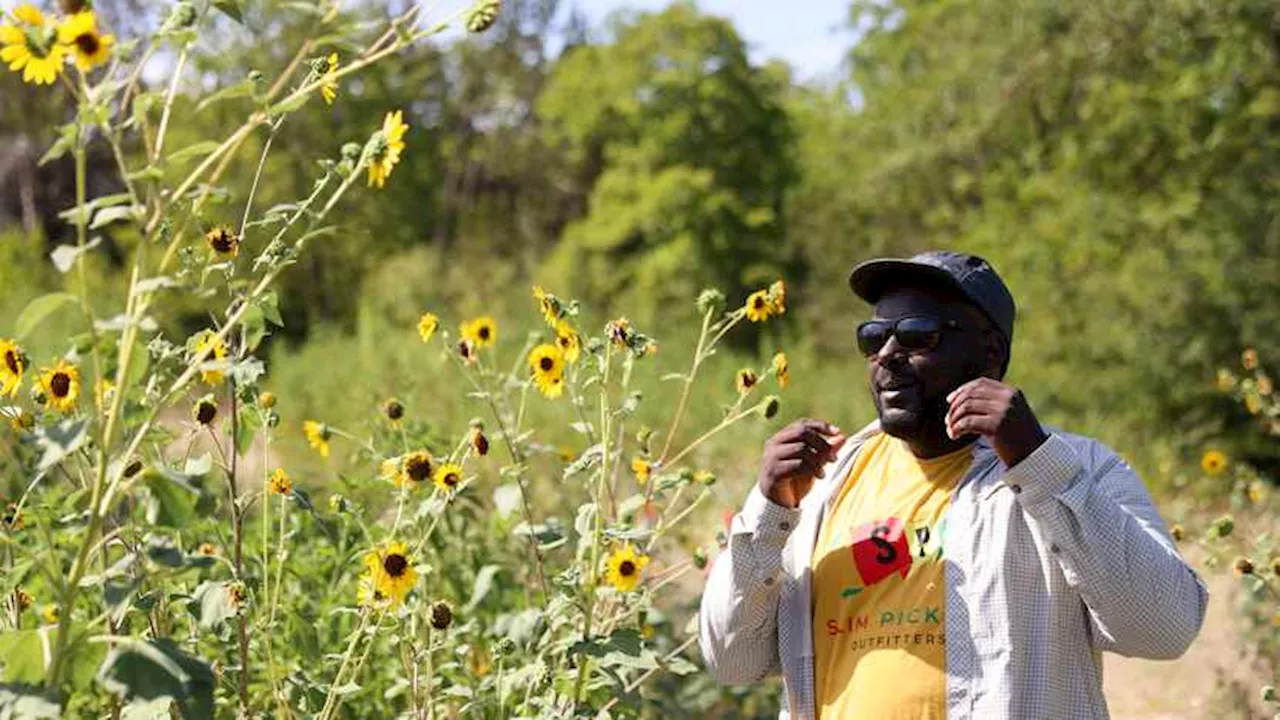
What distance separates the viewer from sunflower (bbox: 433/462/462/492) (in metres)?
2.59

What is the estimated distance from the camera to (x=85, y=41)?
1664 mm

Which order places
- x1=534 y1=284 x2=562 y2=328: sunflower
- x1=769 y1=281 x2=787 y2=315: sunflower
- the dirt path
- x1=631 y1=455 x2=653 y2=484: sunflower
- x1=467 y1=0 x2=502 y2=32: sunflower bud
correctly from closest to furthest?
x1=467 y1=0 x2=502 y2=32: sunflower bud, x1=534 y1=284 x2=562 y2=328: sunflower, x1=769 y1=281 x2=787 y2=315: sunflower, x1=631 y1=455 x2=653 y2=484: sunflower, the dirt path

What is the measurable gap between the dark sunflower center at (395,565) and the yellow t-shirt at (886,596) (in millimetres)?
586

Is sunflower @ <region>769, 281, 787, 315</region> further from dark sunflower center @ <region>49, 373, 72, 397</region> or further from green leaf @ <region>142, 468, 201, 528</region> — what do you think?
green leaf @ <region>142, 468, 201, 528</region>

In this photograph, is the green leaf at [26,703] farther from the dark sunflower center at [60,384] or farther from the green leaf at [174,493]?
the dark sunflower center at [60,384]

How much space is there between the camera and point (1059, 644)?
2.29 metres

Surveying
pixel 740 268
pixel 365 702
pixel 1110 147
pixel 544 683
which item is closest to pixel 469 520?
pixel 365 702

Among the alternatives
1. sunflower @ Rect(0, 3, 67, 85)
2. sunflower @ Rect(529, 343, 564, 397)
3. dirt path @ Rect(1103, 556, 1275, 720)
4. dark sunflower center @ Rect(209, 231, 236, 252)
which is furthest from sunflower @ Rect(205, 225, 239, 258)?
dirt path @ Rect(1103, 556, 1275, 720)

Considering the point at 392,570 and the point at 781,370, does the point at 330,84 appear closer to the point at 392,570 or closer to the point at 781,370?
the point at 392,570

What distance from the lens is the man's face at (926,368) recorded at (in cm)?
242

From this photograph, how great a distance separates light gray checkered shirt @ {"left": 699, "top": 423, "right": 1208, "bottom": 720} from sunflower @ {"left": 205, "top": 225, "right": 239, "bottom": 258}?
2.62 feet

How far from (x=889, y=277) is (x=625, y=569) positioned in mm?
593

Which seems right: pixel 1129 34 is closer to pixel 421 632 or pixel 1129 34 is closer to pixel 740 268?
pixel 421 632

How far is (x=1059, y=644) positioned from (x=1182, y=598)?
0.17 metres
